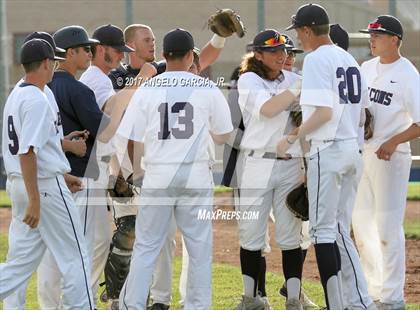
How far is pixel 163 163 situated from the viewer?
665 cm

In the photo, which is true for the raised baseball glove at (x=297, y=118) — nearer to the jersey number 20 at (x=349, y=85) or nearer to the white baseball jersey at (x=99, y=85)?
the jersey number 20 at (x=349, y=85)

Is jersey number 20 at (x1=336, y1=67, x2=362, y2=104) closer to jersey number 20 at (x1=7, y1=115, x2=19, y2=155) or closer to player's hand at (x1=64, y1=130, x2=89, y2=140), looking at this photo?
player's hand at (x1=64, y1=130, x2=89, y2=140)

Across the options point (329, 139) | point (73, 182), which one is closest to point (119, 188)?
point (73, 182)

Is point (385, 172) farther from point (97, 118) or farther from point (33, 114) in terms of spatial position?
point (33, 114)

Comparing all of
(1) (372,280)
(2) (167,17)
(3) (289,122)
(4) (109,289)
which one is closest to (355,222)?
(1) (372,280)

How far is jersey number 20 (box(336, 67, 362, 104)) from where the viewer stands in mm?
6855

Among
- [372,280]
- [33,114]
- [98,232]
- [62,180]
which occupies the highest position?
[33,114]

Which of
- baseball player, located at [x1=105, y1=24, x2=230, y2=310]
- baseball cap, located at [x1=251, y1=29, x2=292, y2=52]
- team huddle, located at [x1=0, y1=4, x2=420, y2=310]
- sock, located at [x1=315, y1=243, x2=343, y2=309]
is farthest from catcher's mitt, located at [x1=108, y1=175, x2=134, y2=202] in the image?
sock, located at [x1=315, y1=243, x2=343, y2=309]

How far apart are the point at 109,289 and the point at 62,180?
149 centimetres

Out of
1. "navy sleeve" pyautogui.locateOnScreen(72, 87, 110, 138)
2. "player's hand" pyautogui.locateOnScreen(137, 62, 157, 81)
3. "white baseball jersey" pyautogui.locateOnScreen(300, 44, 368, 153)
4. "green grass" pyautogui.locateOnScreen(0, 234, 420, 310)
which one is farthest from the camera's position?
"green grass" pyautogui.locateOnScreen(0, 234, 420, 310)

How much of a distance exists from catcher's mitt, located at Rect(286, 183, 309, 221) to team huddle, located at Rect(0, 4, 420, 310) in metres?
0.02

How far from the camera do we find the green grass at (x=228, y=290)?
26.3 feet

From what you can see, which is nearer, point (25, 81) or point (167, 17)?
point (25, 81)

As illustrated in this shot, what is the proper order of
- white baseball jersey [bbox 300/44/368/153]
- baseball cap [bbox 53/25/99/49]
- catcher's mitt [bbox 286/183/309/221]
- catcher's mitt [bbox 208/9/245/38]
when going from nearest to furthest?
white baseball jersey [bbox 300/44/368/153] < baseball cap [bbox 53/25/99/49] < catcher's mitt [bbox 286/183/309/221] < catcher's mitt [bbox 208/9/245/38]
